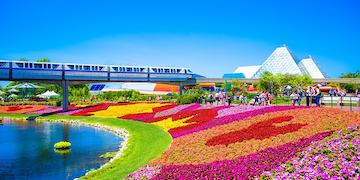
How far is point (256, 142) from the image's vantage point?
19203 mm

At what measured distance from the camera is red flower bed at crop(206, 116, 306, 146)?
2023 cm

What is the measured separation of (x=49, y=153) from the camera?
26906 mm

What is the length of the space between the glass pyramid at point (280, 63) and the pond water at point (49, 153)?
415ft

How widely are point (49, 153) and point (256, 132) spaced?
15.0 metres

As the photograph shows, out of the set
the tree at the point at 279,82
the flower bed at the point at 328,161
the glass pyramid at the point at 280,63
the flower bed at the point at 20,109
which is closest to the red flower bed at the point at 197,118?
the flower bed at the point at 328,161

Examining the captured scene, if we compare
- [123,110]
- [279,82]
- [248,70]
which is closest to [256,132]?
[123,110]

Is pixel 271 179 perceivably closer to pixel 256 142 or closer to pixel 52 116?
pixel 256 142

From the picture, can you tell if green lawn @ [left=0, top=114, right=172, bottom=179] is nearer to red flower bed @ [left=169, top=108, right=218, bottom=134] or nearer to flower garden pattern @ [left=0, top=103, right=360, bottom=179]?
flower garden pattern @ [left=0, top=103, right=360, bottom=179]

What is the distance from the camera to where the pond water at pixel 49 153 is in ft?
69.7

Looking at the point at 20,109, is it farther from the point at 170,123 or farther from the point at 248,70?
the point at 248,70

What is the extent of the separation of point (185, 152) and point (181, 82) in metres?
67.7

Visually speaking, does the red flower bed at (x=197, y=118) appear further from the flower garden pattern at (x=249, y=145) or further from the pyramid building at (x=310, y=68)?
the pyramid building at (x=310, y=68)

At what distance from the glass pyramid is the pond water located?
127 metres

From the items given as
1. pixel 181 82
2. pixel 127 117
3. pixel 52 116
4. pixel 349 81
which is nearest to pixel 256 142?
pixel 127 117
